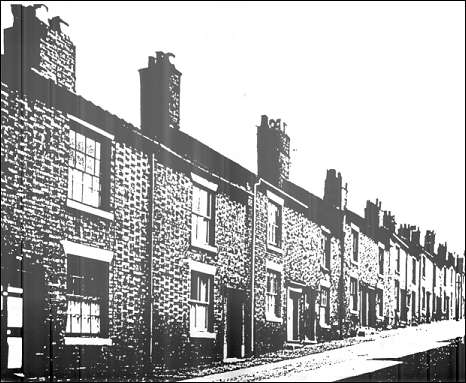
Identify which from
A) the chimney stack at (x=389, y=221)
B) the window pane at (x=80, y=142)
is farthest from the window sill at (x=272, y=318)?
the window pane at (x=80, y=142)

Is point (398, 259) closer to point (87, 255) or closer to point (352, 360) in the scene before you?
point (352, 360)

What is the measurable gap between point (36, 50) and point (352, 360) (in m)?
4.33

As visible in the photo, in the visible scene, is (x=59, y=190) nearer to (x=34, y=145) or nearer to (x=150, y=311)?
(x=34, y=145)

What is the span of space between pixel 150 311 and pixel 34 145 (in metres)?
1.77

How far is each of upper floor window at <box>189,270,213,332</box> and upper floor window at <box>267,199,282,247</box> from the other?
82cm

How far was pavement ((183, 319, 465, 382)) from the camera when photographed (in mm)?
6605

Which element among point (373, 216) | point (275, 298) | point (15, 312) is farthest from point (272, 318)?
point (15, 312)

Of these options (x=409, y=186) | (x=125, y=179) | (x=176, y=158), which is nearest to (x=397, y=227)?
(x=409, y=186)

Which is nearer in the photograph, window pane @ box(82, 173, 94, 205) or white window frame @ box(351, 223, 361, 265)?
window pane @ box(82, 173, 94, 205)

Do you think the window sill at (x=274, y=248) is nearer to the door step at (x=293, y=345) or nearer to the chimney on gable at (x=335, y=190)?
the chimney on gable at (x=335, y=190)

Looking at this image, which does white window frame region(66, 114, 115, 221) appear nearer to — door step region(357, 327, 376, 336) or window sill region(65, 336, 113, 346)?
window sill region(65, 336, 113, 346)

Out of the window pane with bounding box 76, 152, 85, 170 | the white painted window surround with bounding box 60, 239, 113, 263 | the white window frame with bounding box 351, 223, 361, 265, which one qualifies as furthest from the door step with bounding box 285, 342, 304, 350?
the window pane with bounding box 76, 152, 85, 170

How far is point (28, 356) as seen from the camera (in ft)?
17.3

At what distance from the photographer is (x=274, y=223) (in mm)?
7273
